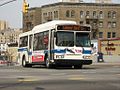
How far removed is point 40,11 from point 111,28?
2277 centimetres

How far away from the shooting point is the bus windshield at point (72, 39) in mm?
30297

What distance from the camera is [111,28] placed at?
128 m

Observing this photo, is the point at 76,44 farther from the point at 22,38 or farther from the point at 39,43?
the point at 22,38

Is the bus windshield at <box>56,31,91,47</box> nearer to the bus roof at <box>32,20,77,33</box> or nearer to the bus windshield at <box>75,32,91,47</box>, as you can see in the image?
the bus windshield at <box>75,32,91,47</box>

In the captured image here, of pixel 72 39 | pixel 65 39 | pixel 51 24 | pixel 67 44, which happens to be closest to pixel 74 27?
pixel 72 39

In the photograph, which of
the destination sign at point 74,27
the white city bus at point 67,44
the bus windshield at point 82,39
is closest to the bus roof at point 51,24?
the white city bus at point 67,44

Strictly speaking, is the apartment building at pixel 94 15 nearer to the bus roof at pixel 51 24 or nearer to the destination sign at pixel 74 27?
the bus roof at pixel 51 24

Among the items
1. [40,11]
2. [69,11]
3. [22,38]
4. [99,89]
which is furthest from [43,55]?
[40,11]

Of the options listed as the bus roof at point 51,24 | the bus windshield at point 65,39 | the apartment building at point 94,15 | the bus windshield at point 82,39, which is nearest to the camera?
the bus windshield at point 65,39

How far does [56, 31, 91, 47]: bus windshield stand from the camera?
99.4ft

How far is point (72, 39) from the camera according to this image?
99.9 ft

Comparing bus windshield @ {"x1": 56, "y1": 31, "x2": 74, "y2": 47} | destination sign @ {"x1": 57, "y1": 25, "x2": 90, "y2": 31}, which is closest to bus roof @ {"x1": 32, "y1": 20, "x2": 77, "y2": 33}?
destination sign @ {"x1": 57, "y1": 25, "x2": 90, "y2": 31}

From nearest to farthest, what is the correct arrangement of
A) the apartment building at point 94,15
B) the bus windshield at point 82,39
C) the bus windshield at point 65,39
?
1. the bus windshield at point 65,39
2. the bus windshield at point 82,39
3. the apartment building at point 94,15

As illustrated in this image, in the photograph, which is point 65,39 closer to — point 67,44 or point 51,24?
point 67,44
